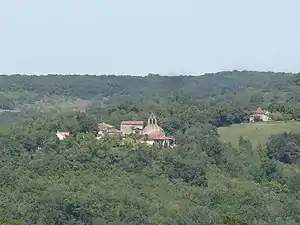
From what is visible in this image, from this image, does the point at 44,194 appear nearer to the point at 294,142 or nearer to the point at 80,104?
the point at 294,142

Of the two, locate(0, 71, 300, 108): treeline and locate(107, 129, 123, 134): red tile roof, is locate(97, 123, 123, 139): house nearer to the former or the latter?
locate(107, 129, 123, 134): red tile roof

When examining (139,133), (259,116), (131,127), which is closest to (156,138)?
(139,133)

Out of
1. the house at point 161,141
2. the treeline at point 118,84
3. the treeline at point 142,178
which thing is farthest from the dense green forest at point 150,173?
the treeline at point 118,84

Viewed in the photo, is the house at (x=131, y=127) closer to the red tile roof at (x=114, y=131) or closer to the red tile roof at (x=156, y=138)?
the red tile roof at (x=114, y=131)

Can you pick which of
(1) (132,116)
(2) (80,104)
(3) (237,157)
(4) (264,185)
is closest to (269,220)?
(4) (264,185)

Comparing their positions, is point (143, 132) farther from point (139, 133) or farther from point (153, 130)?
point (153, 130)

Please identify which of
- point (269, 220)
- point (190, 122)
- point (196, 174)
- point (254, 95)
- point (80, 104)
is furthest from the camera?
point (80, 104)
